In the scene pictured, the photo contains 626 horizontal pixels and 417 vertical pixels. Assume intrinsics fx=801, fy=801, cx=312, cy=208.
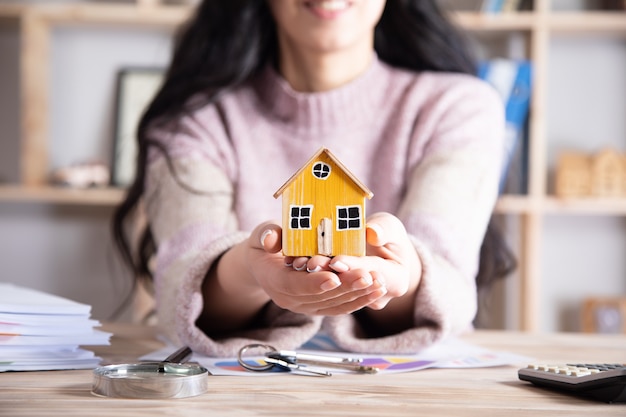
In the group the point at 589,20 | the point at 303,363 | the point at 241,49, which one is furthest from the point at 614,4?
the point at 303,363

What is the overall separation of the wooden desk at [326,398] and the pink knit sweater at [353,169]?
180mm

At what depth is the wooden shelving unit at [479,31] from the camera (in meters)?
2.35

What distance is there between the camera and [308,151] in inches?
56.4

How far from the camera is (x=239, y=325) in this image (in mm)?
1137

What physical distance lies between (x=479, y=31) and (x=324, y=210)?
1.82 m

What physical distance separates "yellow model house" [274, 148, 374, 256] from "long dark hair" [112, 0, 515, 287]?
708mm

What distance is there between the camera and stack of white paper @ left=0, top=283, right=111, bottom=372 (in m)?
0.88

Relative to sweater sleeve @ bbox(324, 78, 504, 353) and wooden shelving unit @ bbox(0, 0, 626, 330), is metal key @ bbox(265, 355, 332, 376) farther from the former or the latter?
wooden shelving unit @ bbox(0, 0, 626, 330)

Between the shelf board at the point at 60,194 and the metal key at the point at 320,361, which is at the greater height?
the shelf board at the point at 60,194

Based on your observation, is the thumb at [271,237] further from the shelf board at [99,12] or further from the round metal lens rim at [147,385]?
the shelf board at [99,12]

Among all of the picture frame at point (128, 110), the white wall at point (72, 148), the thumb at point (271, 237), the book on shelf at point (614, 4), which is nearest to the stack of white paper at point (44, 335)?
the thumb at point (271, 237)

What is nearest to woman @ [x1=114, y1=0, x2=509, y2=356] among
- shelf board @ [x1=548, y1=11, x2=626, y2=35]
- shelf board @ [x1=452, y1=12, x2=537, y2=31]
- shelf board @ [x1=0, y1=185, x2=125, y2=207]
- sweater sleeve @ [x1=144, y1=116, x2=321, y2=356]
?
sweater sleeve @ [x1=144, y1=116, x2=321, y2=356]

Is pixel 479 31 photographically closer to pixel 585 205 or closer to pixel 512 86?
pixel 512 86

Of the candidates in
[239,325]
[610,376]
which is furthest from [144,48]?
[610,376]
